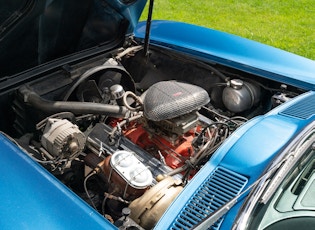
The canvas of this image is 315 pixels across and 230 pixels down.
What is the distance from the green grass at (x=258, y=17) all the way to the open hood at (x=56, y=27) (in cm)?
306

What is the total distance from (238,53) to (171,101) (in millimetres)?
859

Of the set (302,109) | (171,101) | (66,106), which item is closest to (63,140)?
(66,106)

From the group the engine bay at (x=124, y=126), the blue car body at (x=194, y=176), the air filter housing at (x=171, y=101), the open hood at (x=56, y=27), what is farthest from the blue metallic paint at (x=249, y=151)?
the open hood at (x=56, y=27)

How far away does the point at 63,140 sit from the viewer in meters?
1.90

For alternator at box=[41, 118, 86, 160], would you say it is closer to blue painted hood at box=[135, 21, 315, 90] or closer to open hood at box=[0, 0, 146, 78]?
open hood at box=[0, 0, 146, 78]

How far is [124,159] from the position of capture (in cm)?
184

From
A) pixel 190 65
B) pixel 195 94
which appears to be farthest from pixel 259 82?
pixel 195 94

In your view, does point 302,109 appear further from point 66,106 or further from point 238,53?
point 66,106

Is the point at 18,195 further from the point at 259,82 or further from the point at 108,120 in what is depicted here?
the point at 259,82

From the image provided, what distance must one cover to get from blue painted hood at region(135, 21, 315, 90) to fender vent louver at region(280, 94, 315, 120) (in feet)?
0.88

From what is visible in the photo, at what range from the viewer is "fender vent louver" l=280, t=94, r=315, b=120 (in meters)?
2.00

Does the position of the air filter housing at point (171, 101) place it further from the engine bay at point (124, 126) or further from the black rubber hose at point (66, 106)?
the black rubber hose at point (66, 106)

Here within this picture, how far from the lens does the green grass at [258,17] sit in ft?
19.5

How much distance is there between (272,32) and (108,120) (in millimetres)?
4484
